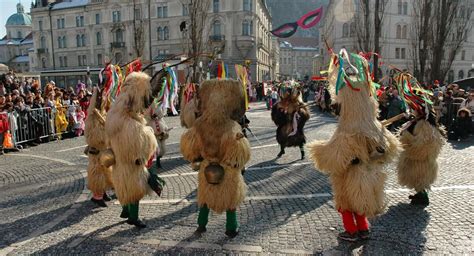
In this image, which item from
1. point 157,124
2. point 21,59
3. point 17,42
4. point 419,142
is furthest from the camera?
point 17,42

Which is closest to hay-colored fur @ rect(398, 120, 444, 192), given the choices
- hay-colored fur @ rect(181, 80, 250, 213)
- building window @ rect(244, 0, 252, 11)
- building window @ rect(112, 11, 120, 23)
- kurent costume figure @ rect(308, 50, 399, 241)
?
kurent costume figure @ rect(308, 50, 399, 241)

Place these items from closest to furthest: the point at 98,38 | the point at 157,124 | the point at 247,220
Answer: the point at 247,220
the point at 157,124
the point at 98,38

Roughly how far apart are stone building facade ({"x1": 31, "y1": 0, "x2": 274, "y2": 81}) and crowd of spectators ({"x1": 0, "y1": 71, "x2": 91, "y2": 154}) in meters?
29.9

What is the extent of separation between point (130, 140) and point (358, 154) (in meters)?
2.76

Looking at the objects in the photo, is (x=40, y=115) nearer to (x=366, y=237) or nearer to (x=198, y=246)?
(x=198, y=246)

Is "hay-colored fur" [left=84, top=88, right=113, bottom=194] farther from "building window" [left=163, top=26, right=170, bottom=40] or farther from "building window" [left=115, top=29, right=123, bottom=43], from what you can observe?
"building window" [left=115, top=29, right=123, bottom=43]

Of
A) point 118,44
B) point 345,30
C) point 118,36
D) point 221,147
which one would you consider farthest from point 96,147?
point 345,30

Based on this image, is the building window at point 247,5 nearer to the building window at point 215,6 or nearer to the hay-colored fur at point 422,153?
the building window at point 215,6

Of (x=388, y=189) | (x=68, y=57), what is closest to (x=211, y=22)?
(x=68, y=57)

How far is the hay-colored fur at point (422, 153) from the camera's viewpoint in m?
5.32

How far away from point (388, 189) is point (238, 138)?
136 inches

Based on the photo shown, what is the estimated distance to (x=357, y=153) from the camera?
163 inches

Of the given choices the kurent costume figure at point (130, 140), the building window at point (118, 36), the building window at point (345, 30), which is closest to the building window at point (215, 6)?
the building window at point (118, 36)

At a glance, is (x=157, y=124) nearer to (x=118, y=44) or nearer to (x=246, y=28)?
(x=246, y=28)
